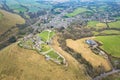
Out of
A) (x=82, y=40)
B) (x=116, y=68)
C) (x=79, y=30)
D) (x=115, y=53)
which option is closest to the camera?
(x=116, y=68)

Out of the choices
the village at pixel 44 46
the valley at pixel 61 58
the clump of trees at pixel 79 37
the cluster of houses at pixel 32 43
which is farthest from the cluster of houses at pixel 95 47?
the cluster of houses at pixel 32 43

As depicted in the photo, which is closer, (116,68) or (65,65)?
(65,65)

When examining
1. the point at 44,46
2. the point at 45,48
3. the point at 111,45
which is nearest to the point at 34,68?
the point at 45,48

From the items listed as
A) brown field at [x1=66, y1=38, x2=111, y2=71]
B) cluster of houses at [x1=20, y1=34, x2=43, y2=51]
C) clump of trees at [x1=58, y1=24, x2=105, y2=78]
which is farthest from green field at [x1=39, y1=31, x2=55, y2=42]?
brown field at [x1=66, y1=38, x2=111, y2=71]

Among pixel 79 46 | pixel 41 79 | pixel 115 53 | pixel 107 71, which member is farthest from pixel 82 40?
pixel 41 79

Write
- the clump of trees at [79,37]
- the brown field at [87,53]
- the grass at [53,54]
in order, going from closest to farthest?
the grass at [53,54] → the clump of trees at [79,37] → the brown field at [87,53]

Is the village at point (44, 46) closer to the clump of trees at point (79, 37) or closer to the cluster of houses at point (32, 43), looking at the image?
the cluster of houses at point (32, 43)

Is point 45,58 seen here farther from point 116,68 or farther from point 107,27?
point 107,27
